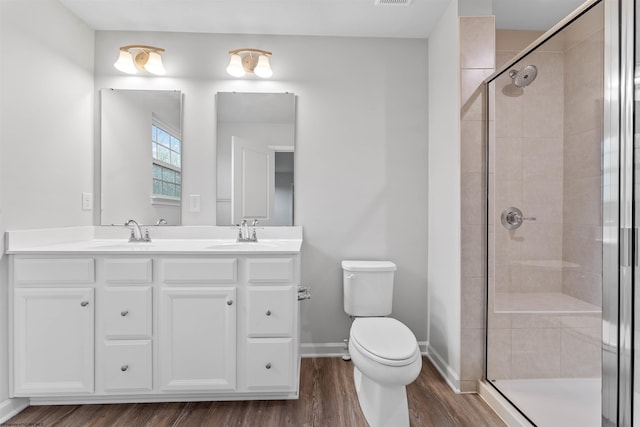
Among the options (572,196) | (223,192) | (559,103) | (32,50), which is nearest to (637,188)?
(572,196)

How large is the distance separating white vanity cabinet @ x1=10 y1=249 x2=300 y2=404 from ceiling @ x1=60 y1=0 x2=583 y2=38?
61.7 inches

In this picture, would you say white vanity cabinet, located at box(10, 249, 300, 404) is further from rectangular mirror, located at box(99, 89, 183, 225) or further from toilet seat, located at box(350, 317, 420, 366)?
rectangular mirror, located at box(99, 89, 183, 225)

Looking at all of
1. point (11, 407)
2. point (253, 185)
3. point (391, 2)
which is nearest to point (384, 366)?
point (253, 185)

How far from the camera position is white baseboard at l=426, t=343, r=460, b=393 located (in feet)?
6.49

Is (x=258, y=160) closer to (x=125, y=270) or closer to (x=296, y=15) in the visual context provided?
(x=296, y=15)

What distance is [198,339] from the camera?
70.7 inches

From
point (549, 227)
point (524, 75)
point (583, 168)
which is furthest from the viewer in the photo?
point (524, 75)

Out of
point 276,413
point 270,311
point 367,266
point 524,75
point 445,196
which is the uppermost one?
point 524,75

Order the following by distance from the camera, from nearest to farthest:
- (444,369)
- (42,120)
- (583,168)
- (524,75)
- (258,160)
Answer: (583,168), (524,75), (42,120), (444,369), (258,160)

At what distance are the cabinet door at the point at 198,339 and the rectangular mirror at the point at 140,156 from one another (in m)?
0.80

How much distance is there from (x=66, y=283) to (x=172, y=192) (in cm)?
87

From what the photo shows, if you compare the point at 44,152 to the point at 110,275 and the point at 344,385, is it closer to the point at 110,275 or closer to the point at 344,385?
the point at 110,275

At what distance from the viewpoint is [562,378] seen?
1.53 meters

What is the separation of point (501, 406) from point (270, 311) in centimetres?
129
